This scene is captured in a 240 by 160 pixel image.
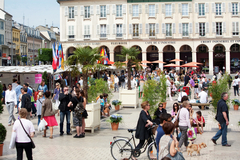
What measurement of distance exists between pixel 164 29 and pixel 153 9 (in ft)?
11.5

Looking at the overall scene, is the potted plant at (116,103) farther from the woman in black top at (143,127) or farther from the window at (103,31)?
the window at (103,31)

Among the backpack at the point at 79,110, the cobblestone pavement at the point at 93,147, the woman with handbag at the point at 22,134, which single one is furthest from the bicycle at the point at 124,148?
the backpack at the point at 79,110

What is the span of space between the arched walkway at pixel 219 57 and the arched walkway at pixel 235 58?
115 cm

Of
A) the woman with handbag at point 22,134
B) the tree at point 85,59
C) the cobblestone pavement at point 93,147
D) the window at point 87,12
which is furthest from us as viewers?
the window at point 87,12

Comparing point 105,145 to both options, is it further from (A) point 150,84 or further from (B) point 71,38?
(B) point 71,38

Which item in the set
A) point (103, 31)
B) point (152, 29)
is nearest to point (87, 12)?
point (103, 31)

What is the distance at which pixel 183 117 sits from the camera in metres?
8.95

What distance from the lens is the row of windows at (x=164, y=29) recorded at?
4753 centimetres

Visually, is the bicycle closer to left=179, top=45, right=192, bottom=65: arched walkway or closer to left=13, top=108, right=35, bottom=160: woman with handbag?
left=13, top=108, right=35, bottom=160: woman with handbag

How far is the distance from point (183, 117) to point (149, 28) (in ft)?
133

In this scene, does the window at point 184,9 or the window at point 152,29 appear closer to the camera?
the window at point 184,9

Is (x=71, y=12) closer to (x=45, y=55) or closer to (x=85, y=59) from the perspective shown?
(x=45, y=55)

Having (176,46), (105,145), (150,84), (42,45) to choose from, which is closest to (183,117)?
(105,145)

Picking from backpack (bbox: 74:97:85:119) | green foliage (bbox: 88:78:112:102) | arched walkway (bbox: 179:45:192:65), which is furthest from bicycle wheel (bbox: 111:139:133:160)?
arched walkway (bbox: 179:45:192:65)
